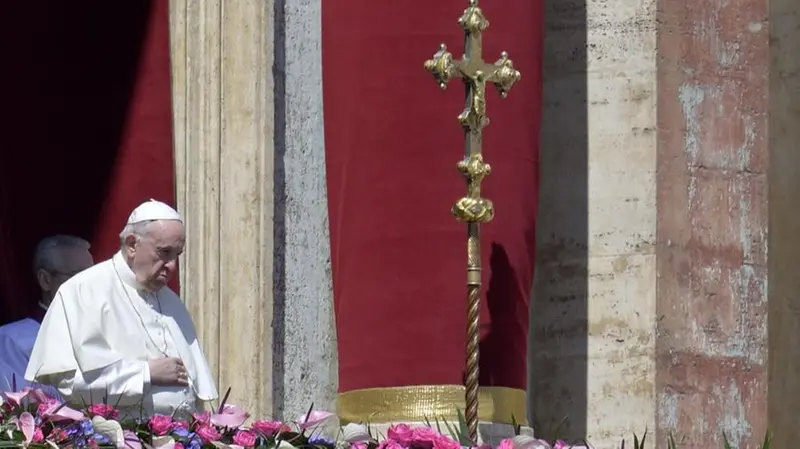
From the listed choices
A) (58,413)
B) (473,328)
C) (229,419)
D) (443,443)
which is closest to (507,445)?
(443,443)

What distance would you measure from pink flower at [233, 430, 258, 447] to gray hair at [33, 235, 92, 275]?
2291 mm

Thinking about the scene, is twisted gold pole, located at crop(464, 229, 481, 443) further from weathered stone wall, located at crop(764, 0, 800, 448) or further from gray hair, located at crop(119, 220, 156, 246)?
weathered stone wall, located at crop(764, 0, 800, 448)

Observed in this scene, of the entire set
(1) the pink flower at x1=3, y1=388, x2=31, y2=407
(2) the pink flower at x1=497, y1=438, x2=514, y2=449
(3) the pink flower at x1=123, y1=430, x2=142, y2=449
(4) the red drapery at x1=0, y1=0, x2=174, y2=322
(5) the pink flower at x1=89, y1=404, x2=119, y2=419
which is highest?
(4) the red drapery at x1=0, y1=0, x2=174, y2=322

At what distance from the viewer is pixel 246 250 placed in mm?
9852

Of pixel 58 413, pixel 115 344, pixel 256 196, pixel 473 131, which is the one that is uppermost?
pixel 473 131

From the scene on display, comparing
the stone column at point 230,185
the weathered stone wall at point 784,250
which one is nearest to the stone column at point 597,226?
the stone column at point 230,185

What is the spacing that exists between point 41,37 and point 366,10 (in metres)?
1.27

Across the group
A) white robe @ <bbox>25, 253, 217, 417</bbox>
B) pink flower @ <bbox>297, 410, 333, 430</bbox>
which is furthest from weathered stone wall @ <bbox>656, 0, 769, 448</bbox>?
pink flower @ <bbox>297, 410, 333, 430</bbox>

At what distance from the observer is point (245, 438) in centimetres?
711

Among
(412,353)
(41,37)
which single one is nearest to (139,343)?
(412,353)

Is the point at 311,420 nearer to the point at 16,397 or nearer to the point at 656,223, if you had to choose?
the point at 16,397

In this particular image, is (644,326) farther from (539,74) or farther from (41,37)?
(41,37)

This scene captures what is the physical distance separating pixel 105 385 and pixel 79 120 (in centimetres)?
230

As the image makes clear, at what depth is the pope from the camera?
813cm
